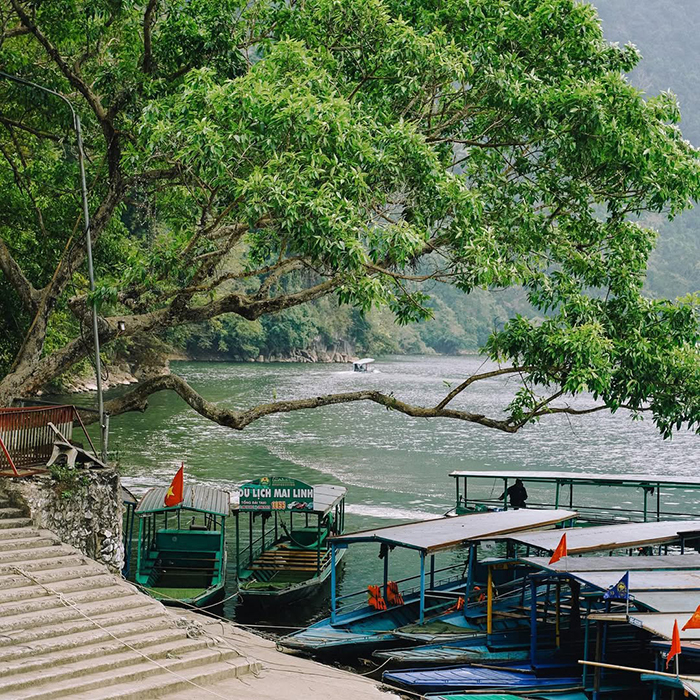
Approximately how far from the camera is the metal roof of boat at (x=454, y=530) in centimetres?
1482

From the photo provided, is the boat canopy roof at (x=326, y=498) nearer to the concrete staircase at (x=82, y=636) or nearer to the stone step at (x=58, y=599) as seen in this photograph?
the stone step at (x=58, y=599)

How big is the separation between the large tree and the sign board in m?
2.71

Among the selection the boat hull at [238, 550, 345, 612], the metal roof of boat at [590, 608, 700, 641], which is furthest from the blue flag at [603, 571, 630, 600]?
the boat hull at [238, 550, 345, 612]

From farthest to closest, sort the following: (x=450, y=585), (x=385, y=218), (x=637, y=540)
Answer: (x=450, y=585) < (x=637, y=540) < (x=385, y=218)

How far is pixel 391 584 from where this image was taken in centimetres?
1678

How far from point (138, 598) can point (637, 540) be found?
8.33 metres

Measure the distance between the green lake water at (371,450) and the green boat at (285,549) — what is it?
0.88m

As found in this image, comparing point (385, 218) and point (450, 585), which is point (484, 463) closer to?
point (450, 585)

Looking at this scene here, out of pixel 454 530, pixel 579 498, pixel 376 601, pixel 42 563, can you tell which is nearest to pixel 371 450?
pixel 579 498

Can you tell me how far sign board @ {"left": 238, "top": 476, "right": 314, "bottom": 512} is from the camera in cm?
1741

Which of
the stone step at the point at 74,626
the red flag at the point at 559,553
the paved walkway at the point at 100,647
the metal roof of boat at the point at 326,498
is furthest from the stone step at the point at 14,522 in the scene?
the metal roof of boat at the point at 326,498

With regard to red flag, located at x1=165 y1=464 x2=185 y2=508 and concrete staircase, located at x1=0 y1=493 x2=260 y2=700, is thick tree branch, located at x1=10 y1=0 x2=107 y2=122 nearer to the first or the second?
concrete staircase, located at x1=0 y1=493 x2=260 y2=700

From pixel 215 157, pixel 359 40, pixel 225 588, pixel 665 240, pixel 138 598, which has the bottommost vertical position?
pixel 225 588

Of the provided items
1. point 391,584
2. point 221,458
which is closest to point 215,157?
point 391,584
